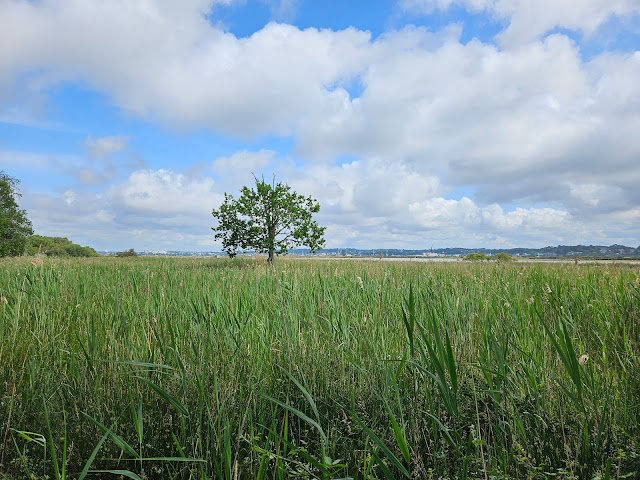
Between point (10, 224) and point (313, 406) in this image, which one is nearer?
point (313, 406)

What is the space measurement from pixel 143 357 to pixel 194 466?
91cm

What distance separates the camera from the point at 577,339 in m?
3.18

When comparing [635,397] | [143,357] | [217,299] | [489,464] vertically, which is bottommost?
[489,464]

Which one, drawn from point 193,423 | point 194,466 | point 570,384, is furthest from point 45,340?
point 570,384

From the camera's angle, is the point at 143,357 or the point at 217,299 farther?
the point at 217,299

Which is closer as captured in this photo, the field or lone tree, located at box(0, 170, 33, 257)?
the field

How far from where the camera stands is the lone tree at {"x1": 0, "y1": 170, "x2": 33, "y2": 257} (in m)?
22.9

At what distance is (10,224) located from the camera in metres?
23.7

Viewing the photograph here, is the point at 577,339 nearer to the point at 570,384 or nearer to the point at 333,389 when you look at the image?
the point at 570,384

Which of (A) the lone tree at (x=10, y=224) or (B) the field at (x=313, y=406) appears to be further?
(A) the lone tree at (x=10, y=224)

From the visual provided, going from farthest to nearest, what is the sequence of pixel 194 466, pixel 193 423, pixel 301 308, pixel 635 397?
pixel 301 308, pixel 635 397, pixel 193 423, pixel 194 466

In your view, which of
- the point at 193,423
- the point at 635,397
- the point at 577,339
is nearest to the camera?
the point at 193,423

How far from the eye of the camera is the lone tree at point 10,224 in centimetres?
2286

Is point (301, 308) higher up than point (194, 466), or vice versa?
point (301, 308)
